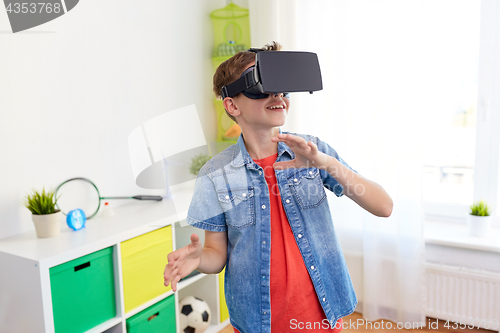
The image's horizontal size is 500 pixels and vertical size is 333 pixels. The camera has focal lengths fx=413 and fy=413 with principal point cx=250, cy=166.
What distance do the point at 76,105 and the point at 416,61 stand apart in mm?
1762

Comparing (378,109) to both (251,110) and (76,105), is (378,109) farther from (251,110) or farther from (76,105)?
(76,105)

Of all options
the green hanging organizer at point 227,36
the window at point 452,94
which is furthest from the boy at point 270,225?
the green hanging organizer at point 227,36

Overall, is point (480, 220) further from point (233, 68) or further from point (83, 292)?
point (83, 292)

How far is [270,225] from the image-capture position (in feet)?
3.57

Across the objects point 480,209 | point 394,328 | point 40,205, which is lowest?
point 394,328

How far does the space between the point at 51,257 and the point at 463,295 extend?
2035 mm

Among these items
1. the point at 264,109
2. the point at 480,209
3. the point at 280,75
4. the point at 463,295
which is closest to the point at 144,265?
the point at 264,109

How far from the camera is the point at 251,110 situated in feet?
3.51

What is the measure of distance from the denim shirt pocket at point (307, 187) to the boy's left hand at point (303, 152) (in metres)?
0.10

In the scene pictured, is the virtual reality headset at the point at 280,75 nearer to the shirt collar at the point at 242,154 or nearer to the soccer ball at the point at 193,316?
the shirt collar at the point at 242,154

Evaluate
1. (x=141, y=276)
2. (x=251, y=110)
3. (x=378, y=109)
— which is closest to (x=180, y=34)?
(x=378, y=109)

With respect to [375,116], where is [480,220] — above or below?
below

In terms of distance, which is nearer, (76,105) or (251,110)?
(251,110)

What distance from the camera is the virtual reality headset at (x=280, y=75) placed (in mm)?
950
